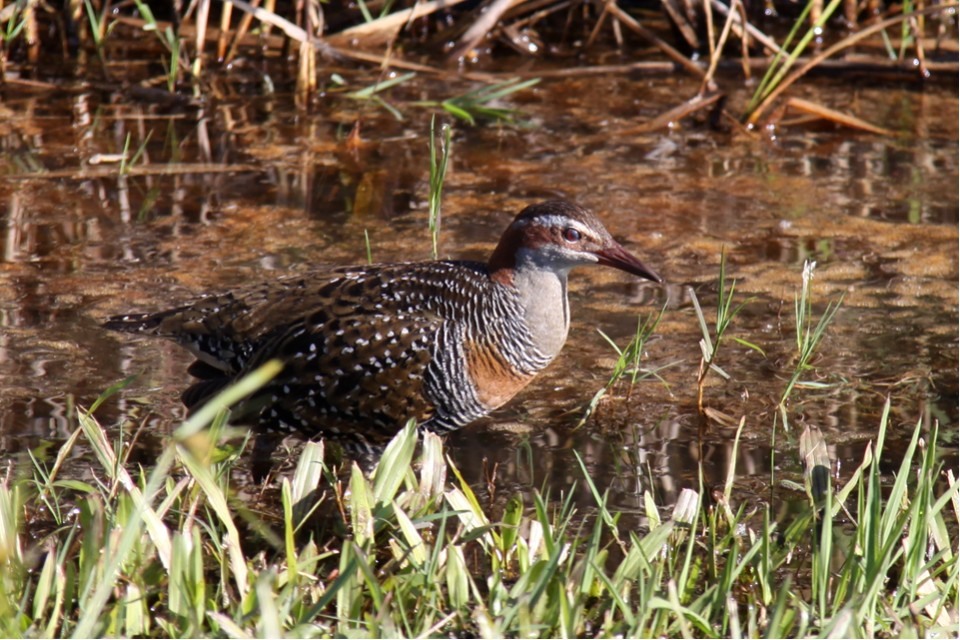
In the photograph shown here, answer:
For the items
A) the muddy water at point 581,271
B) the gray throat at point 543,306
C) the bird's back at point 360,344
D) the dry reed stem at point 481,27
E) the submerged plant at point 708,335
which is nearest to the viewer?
the bird's back at point 360,344

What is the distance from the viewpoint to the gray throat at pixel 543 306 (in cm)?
455

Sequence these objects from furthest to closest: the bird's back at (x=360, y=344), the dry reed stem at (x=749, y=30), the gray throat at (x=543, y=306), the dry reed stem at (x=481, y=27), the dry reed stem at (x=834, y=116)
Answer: the dry reed stem at (x=481, y=27) → the dry reed stem at (x=749, y=30) → the dry reed stem at (x=834, y=116) → the gray throat at (x=543, y=306) → the bird's back at (x=360, y=344)

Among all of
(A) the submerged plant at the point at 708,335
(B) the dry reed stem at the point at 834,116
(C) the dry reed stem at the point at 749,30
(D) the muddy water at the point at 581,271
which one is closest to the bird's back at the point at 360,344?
(D) the muddy water at the point at 581,271

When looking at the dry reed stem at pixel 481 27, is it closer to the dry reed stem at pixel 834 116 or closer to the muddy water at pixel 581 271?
the muddy water at pixel 581 271

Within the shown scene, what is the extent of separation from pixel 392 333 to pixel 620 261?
2.66ft

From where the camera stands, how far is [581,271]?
6273mm

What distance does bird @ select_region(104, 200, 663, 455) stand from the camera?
14.5 feet

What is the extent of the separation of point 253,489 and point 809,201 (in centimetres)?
361

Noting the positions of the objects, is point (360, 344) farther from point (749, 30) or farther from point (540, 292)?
point (749, 30)

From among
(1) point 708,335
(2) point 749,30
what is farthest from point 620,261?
(2) point 749,30

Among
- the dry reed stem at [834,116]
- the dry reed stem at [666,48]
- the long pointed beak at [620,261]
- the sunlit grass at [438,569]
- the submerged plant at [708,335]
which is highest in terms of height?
the dry reed stem at [666,48]

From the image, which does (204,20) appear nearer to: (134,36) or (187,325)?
(134,36)

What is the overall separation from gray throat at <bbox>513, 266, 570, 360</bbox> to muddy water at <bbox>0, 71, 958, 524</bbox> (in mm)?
432

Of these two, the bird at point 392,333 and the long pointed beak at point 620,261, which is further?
the long pointed beak at point 620,261
